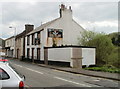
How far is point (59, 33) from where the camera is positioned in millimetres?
33156

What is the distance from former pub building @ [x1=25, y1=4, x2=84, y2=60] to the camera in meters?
32.3

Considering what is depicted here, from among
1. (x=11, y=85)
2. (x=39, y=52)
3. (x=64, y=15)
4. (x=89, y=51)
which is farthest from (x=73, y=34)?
(x=11, y=85)

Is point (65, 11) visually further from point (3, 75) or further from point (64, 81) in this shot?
point (3, 75)

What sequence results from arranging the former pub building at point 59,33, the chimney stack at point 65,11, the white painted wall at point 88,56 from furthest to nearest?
1. the chimney stack at point 65,11
2. the former pub building at point 59,33
3. the white painted wall at point 88,56

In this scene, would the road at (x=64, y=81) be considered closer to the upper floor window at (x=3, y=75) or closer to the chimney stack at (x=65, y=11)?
the upper floor window at (x=3, y=75)

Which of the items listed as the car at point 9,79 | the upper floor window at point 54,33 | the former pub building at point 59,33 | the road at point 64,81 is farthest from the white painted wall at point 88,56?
the car at point 9,79

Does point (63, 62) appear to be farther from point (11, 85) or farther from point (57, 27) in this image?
point (11, 85)

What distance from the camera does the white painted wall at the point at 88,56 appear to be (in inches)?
970

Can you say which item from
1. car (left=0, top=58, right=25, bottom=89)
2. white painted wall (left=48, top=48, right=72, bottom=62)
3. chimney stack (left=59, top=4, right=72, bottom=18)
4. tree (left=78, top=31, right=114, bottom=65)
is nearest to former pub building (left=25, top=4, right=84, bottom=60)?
chimney stack (left=59, top=4, right=72, bottom=18)

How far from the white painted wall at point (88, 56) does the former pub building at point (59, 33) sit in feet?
24.8

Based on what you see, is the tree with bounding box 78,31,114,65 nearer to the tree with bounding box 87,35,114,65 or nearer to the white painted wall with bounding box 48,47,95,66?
the tree with bounding box 87,35,114,65

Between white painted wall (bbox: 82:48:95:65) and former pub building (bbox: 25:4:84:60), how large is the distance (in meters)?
7.56

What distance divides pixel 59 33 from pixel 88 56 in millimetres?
9386

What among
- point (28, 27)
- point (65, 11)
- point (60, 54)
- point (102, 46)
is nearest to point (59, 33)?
point (65, 11)
